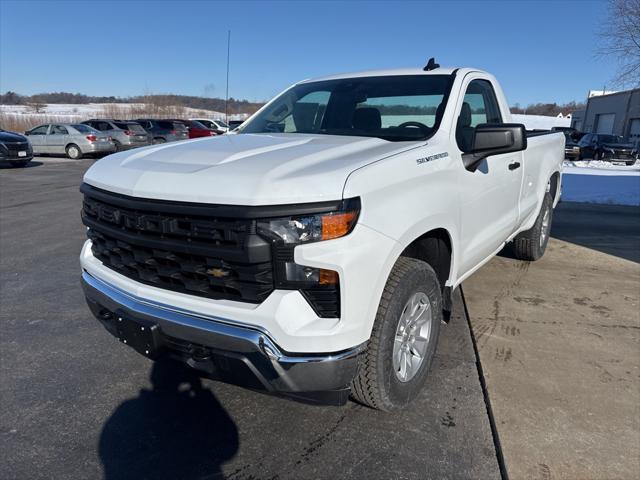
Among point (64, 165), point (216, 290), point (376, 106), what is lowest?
point (64, 165)

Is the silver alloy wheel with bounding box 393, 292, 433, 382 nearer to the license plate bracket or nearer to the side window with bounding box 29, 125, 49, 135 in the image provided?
the license plate bracket

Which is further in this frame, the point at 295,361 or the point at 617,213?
the point at 617,213

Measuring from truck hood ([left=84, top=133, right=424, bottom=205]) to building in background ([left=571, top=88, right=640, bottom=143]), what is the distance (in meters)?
38.4

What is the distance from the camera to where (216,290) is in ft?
6.91

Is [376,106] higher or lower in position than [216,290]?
higher

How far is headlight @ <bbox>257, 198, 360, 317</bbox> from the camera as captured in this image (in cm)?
193

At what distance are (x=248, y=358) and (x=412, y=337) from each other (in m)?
1.09

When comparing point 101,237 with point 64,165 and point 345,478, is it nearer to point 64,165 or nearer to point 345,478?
point 345,478

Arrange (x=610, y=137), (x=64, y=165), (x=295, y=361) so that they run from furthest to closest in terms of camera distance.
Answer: (x=610, y=137) < (x=64, y=165) < (x=295, y=361)

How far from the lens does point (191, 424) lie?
263 centimetres

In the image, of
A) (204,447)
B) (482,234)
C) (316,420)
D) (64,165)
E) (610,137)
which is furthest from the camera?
(610,137)

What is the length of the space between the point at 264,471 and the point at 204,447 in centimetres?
38

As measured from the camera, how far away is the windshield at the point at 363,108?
125 inches

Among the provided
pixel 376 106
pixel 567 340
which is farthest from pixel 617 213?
pixel 376 106
